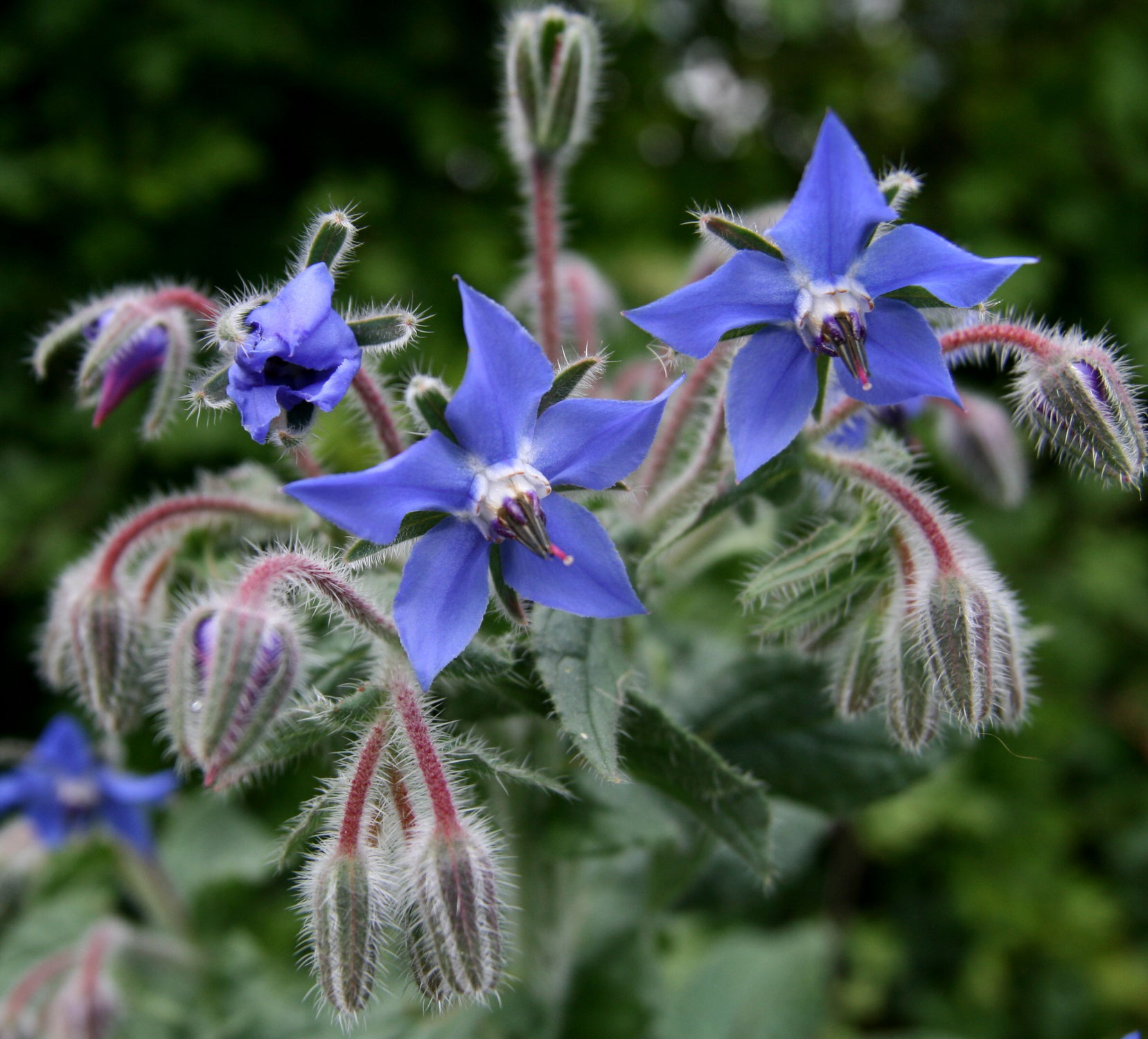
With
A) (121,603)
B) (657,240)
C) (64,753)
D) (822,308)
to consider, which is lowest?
(64,753)

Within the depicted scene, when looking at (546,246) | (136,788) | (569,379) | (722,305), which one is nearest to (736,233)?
(722,305)

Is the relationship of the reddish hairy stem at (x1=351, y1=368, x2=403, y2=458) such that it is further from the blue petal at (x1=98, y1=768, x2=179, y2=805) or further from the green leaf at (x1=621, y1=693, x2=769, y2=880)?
the blue petal at (x1=98, y1=768, x2=179, y2=805)

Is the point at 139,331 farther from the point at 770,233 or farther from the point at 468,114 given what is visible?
the point at 468,114

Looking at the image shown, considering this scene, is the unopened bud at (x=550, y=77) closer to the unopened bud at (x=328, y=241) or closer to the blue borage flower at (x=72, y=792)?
the unopened bud at (x=328, y=241)

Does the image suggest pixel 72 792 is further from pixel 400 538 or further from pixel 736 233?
pixel 736 233

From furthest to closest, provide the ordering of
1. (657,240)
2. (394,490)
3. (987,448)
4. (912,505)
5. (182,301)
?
(657,240) < (987,448) < (182,301) < (912,505) < (394,490)

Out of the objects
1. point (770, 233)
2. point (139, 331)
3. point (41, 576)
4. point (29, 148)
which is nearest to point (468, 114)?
point (29, 148)
